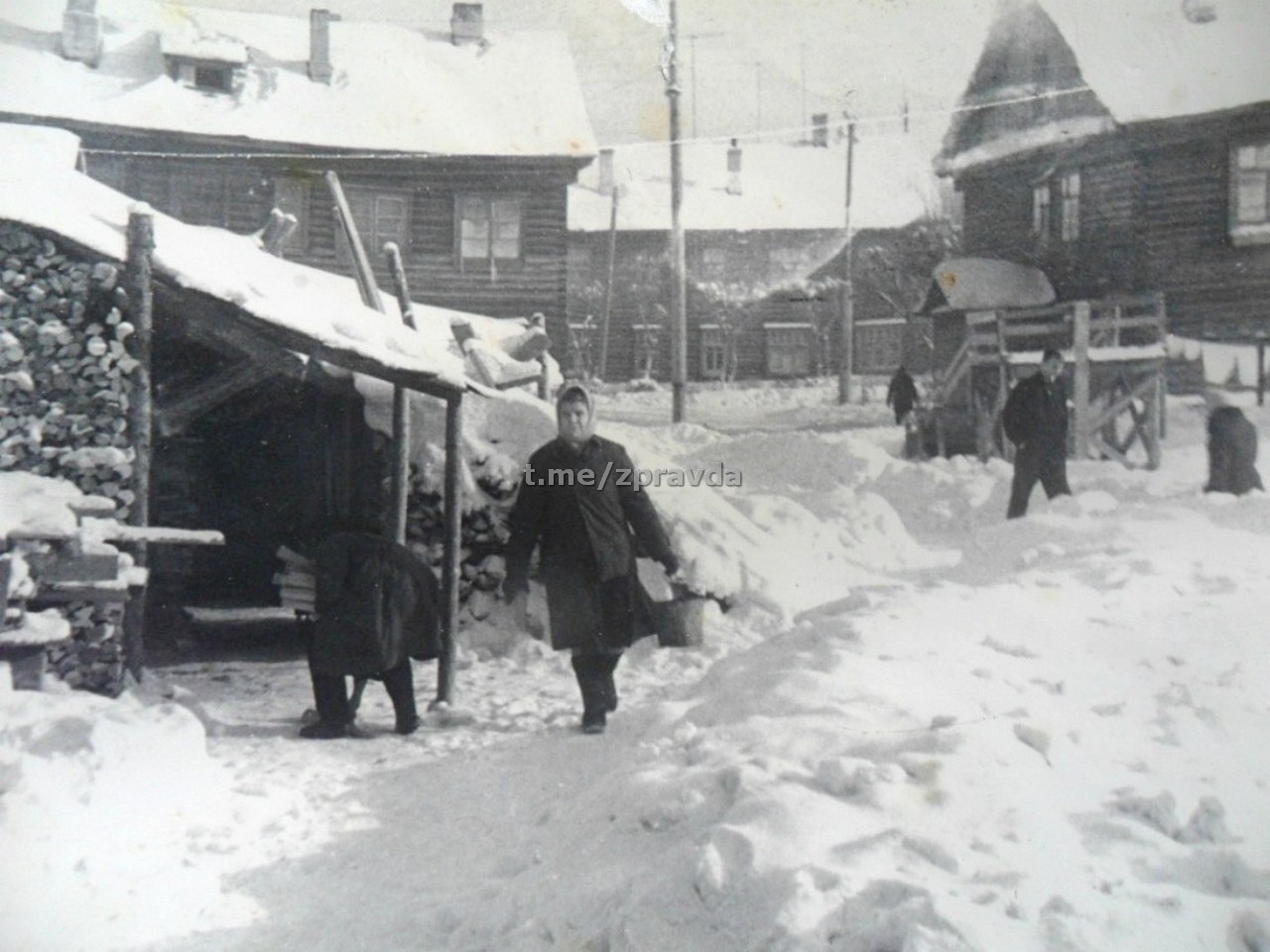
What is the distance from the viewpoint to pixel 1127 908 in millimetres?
2875

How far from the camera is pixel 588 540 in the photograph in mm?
5023

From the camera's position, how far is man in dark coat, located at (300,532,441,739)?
4.96 meters

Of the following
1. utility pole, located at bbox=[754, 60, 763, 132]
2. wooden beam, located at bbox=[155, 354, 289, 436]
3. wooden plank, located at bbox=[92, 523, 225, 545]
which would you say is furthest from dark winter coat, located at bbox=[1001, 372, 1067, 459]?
wooden plank, located at bbox=[92, 523, 225, 545]

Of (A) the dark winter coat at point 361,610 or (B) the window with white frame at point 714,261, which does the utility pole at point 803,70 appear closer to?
(B) the window with white frame at point 714,261

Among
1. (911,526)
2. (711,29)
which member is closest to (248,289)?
(711,29)

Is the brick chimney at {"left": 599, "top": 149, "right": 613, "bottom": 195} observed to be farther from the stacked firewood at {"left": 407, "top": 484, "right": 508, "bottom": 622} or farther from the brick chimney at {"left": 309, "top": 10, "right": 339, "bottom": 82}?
the stacked firewood at {"left": 407, "top": 484, "right": 508, "bottom": 622}

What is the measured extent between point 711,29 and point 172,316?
3.16 meters

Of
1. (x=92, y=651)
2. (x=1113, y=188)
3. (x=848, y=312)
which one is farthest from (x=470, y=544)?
(x=1113, y=188)

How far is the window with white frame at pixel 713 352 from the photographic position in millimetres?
5824

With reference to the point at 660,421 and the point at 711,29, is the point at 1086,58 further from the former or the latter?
the point at 660,421

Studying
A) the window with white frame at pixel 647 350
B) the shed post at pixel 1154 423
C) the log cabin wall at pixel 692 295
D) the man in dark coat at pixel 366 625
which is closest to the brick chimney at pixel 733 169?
the log cabin wall at pixel 692 295

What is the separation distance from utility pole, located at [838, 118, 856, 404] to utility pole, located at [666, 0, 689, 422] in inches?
31.6

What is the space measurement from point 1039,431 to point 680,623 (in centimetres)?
230

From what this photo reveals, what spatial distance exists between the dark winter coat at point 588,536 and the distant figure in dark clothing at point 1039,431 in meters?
1.89
